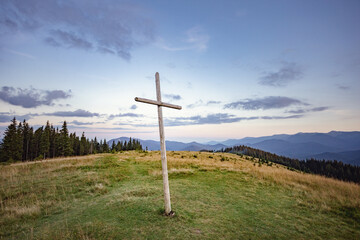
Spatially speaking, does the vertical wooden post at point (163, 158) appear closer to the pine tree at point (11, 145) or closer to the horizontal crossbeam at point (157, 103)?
the horizontal crossbeam at point (157, 103)

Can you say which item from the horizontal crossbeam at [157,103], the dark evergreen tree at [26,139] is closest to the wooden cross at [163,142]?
the horizontal crossbeam at [157,103]

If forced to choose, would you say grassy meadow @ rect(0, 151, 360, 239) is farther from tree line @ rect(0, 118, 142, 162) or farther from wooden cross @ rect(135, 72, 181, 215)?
tree line @ rect(0, 118, 142, 162)

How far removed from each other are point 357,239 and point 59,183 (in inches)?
566

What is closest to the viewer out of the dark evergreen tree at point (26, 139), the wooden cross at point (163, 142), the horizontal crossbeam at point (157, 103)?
the horizontal crossbeam at point (157, 103)

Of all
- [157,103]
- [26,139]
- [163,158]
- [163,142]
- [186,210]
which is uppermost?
[26,139]

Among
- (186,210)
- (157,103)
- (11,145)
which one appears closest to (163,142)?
(157,103)

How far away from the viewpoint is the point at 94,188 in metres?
9.20

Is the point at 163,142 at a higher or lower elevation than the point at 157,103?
lower

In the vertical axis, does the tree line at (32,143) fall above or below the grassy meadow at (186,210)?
above

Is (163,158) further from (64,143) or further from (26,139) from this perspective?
(26,139)

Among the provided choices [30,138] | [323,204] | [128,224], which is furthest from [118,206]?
[30,138]

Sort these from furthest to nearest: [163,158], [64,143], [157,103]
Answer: [64,143], [157,103], [163,158]

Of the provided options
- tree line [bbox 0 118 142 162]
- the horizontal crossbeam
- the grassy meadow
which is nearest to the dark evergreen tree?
tree line [bbox 0 118 142 162]

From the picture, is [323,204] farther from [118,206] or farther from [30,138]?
[30,138]
